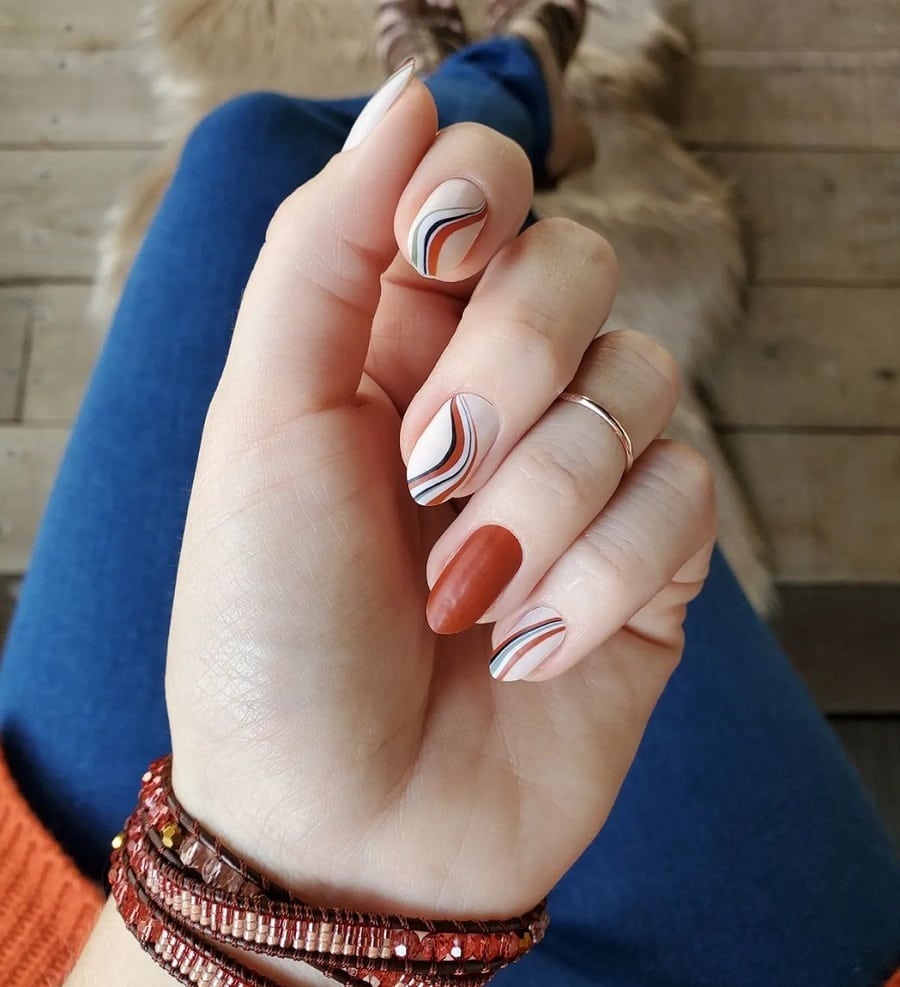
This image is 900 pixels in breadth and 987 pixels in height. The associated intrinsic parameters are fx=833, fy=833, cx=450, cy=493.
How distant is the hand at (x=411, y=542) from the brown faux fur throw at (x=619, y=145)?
62 centimetres

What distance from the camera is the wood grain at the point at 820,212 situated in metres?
1.18

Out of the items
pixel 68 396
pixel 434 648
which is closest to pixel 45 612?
pixel 434 648

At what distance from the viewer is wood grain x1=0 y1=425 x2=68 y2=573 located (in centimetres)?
107

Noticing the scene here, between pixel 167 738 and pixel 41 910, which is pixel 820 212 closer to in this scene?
pixel 167 738

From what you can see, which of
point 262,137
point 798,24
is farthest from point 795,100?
point 262,137

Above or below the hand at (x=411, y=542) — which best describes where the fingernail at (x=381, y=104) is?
above

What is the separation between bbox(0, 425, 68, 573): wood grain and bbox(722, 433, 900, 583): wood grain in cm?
90

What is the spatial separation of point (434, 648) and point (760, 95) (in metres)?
1.14

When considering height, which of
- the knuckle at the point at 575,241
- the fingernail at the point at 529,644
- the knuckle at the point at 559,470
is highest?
the knuckle at the point at 575,241

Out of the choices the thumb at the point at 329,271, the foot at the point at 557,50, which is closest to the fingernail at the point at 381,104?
the thumb at the point at 329,271

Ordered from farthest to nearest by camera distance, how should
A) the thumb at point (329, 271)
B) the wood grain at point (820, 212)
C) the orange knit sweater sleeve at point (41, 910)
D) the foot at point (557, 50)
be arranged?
1. the wood grain at point (820, 212)
2. the foot at point (557, 50)
3. the orange knit sweater sleeve at point (41, 910)
4. the thumb at point (329, 271)

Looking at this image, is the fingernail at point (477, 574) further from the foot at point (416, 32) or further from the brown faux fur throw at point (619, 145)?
the foot at point (416, 32)

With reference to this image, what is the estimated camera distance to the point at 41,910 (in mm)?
549

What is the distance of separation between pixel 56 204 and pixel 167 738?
918 millimetres
